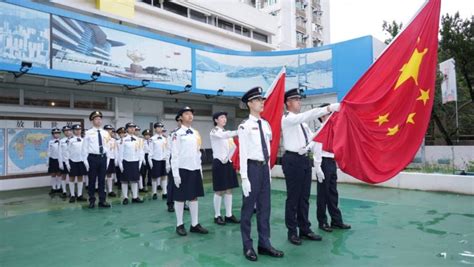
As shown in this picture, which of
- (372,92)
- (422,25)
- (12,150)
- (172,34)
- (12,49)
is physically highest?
(172,34)

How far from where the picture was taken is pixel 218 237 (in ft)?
15.7

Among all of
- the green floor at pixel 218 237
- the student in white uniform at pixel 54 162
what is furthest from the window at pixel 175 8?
the green floor at pixel 218 237

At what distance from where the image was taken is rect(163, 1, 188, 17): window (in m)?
16.4

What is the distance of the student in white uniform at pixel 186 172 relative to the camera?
492 centimetres

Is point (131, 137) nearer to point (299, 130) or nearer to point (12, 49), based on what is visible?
point (12, 49)

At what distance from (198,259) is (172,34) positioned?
44.1ft

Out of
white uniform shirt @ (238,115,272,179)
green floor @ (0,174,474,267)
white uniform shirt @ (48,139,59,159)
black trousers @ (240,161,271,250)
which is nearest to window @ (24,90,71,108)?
white uniform shirt @ (48,139,59,159)

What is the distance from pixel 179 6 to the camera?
17.1 metres

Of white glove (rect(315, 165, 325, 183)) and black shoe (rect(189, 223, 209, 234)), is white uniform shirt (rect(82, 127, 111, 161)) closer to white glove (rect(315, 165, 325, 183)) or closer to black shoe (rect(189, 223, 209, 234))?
black shoe (rect(189, 223, 209, 234))

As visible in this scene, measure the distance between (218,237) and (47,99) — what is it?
8438 millimetres

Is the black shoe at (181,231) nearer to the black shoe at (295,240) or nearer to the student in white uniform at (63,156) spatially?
the black shoe at (295,240)

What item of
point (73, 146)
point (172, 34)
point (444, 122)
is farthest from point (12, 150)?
point (444, 122)

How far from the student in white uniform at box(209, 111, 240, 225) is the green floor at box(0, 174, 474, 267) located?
291 mm

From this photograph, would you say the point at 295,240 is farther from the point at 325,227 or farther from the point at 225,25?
the point at 225,25
